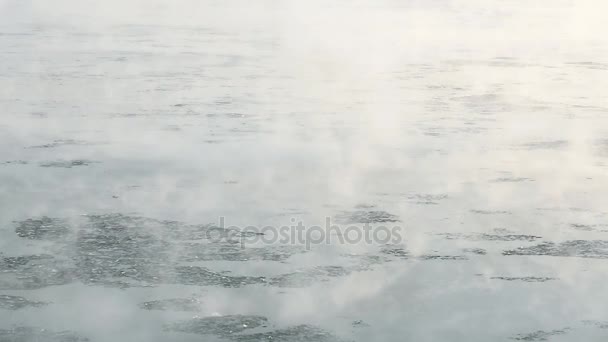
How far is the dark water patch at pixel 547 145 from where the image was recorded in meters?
11.4

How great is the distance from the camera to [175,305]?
675 cm

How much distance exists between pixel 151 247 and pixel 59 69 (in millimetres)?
8151

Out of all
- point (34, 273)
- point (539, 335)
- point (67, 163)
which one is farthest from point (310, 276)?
point (67, 163)

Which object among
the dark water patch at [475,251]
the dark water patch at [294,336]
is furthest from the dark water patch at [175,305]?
the dark water patch at [475,251]

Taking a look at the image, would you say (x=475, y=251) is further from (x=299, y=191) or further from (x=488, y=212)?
(x=299, y=191)

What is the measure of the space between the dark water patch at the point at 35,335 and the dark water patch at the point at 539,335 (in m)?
2.60

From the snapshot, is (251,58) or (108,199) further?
(251,58)

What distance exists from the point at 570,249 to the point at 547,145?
357 cm

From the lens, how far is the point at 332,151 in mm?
10961

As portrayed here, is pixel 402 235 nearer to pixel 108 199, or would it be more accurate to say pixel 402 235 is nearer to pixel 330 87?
pixel 108 199

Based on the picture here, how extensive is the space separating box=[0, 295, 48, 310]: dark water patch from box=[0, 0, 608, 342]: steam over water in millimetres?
22

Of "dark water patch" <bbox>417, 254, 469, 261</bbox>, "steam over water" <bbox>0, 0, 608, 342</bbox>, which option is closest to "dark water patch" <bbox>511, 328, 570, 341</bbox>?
"steam over water" <bbox>0, 0, 608, 342</bbox>

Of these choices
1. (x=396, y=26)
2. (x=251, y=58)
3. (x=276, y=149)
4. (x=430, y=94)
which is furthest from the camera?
(x=396, y=26)

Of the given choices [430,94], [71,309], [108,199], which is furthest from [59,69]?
[71,309]
